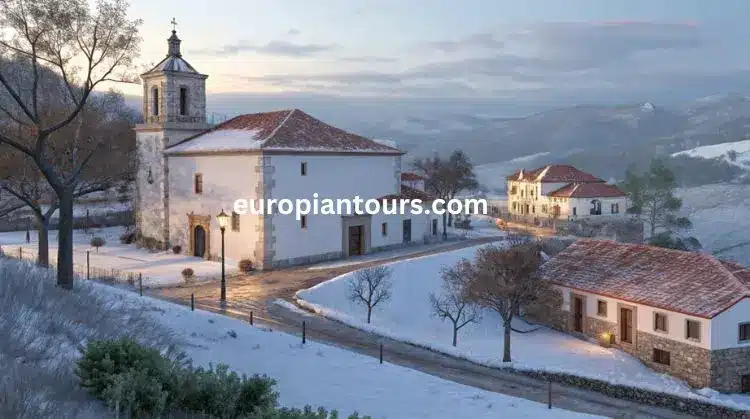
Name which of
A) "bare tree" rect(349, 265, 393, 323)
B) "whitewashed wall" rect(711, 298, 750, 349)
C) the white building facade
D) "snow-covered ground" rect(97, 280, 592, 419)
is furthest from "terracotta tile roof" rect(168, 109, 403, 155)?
the white building facade

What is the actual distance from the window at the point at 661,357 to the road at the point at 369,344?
5.40 meters

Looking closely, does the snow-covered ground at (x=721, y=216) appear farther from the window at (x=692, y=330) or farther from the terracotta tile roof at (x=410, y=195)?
the window at (x=692, y=330)

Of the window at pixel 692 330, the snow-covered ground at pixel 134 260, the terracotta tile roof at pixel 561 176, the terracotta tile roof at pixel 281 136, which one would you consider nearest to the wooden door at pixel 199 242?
the snow-covered ground at pixel 134 260

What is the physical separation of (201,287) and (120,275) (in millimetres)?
4556

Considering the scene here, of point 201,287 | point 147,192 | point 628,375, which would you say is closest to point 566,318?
point 628,375

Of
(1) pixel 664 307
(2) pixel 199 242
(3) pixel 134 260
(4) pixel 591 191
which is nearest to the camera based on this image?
(1) pixel 664 307

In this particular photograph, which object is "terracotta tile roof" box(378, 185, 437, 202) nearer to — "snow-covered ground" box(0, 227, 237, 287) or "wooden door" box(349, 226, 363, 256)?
"wooden door" box(349, 226, 363, 256)

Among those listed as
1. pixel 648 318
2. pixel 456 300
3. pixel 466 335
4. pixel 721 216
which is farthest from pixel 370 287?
pixel 721 216

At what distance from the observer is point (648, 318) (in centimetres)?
2327

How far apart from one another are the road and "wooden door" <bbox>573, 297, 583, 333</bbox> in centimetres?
834

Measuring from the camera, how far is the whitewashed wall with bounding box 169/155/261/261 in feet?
105

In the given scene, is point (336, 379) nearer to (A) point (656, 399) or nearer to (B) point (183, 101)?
(A) point (656, 399)

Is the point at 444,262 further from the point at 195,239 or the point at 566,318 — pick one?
the point at 195,239

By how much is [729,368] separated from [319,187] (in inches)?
791
